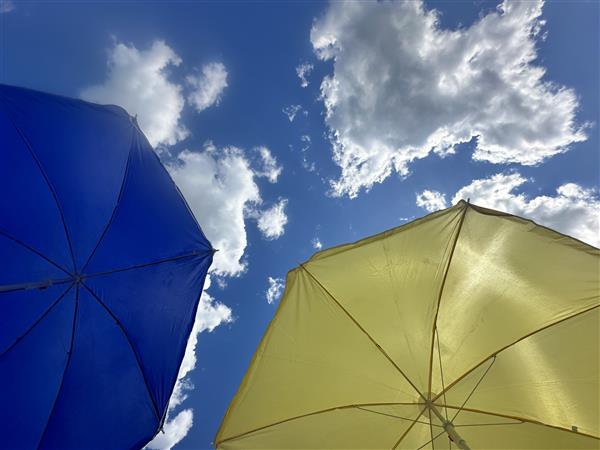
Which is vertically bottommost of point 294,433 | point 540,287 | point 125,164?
point 294,433

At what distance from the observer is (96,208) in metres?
5.05

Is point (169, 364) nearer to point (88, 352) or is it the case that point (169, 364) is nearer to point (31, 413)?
point (88, 352)

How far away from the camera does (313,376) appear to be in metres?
4.15

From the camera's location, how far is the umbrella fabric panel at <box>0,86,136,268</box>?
4.58 metres

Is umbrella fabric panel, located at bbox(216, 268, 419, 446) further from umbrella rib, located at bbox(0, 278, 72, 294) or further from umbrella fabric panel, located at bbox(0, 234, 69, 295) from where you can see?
umbrella fabric panel, located at bbox(0, 234, 69, 295)

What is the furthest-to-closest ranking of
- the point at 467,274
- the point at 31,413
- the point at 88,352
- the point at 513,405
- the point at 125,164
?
1. the point at 125,164
2. the point at 88,352
3. the point at 31,413
4. the point at 467,274
5. the point at 513,405

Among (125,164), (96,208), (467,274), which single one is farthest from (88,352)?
(467,274)

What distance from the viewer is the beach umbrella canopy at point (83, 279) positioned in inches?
174

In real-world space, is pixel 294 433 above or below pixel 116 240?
below

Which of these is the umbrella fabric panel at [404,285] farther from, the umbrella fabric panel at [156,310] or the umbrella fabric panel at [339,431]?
the umbrella fabric panel at [156,310]

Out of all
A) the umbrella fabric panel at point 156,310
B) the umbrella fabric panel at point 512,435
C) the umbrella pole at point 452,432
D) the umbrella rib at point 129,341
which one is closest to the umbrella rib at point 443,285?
the umbrella pole at point 452,432

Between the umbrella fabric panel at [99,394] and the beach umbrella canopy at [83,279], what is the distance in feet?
0.05

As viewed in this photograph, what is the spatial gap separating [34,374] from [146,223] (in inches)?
101

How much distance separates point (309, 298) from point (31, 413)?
13.4 feet
